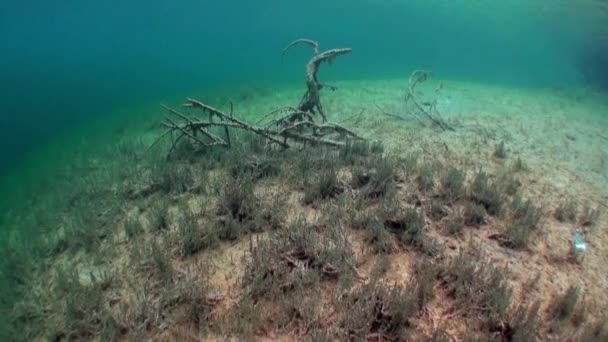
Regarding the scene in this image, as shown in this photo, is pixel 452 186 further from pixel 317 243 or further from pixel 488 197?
pixel 317 243

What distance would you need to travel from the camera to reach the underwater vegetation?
3.85 meters

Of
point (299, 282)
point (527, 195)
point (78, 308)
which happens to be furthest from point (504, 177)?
point (78, 308)

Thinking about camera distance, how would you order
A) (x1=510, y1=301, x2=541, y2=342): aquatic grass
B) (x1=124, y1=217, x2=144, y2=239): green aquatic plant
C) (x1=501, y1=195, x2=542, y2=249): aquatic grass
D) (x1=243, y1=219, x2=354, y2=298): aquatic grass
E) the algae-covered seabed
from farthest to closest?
(x1=124, y1=217, x2=144, y2=239): green aquatic plant
(x1=501, y1=195, x2=542, y2=249): aquatic grass
the algae-covered seabed
(x1=243, y1=219, x2=354, y2=298): aquatic grass
(x1=510, y1=301, x2=541, y2=342): aquatic grass

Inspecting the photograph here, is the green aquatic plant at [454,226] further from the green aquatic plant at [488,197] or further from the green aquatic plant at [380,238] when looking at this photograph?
the green aquatic plant at [380,238]

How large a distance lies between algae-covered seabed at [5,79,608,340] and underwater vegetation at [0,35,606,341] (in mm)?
41

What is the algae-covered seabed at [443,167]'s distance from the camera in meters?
4.36

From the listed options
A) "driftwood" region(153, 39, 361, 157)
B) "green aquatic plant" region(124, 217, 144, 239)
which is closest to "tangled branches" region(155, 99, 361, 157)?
"driftwood" region(153, 39, 361, 157)

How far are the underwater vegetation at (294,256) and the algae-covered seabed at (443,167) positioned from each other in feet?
0.14

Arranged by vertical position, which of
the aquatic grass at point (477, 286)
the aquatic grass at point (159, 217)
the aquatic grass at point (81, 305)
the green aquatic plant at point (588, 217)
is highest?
the green aquatic plant at point (588, 217)

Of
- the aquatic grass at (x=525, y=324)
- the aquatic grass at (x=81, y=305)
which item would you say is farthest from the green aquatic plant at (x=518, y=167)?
the aquatic grass at (x=81, y=305)

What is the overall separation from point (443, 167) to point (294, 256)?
4.62 metres

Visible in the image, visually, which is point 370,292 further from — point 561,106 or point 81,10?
point 81,10

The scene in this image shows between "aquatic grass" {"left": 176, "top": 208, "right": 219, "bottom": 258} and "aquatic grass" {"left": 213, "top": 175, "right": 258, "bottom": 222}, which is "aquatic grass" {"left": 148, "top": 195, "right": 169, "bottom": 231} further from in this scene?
"aquatic grass" {"left": 213, "top": 175, "right": 258, "bottom": 222}

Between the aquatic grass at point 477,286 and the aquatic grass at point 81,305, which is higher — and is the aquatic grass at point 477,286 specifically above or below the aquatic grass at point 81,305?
above
